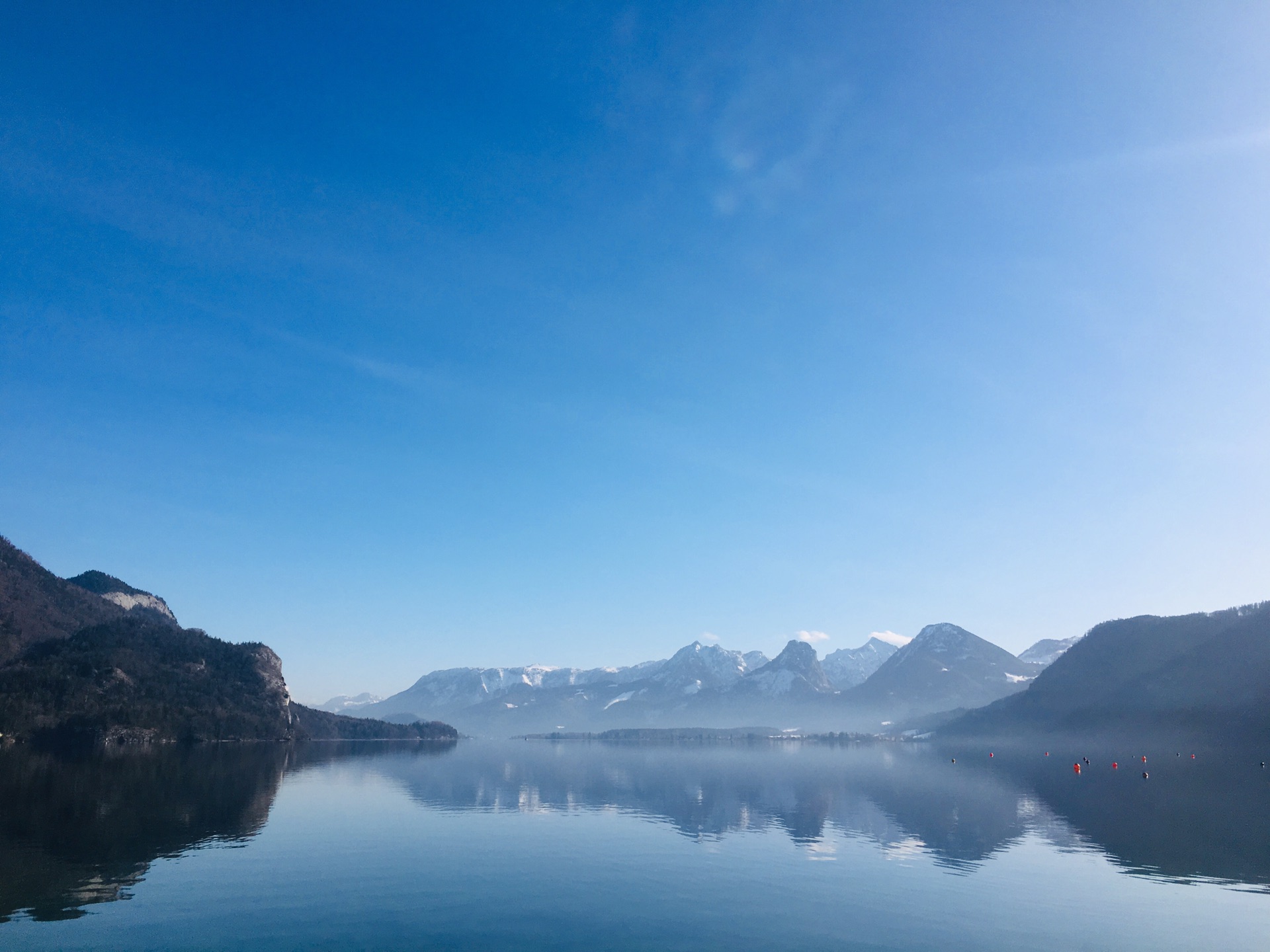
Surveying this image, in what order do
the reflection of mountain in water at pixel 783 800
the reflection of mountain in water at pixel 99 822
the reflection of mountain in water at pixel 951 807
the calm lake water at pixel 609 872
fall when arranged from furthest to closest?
the reflection of mountain in water at pixel 783 800 → the reflection of mountain in water at pixel 951 807 → the reflection of mountain in water at pixel 99 822 → the calm lake water at pixel 609 872

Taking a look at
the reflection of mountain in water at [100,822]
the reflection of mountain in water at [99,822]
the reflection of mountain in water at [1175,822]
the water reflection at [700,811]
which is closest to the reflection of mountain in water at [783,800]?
the water reflection at [700,811]

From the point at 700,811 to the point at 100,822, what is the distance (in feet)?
226

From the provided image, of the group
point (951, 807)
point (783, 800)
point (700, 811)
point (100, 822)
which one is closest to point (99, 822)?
point (100, 822)

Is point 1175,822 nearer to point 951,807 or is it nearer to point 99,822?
point 951,807

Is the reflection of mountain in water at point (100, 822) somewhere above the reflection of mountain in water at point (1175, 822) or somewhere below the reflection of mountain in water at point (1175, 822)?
above

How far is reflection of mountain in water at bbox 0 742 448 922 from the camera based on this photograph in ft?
142

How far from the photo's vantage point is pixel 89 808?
76.6m

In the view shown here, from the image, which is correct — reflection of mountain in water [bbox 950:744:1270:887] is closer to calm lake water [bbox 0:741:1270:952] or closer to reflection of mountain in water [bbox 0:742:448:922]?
calm lake water [bbox 0:741:1270:952]

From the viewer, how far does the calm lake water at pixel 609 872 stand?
39.8 m

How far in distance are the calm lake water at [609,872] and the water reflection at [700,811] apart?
0.53 meters

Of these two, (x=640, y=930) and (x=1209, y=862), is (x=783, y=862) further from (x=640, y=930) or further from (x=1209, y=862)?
(x=1209, y=862)

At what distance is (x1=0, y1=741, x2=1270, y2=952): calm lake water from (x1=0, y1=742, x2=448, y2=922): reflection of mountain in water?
35 centimetres

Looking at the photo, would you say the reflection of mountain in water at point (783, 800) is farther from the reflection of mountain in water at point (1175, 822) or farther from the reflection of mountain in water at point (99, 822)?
the reflection of mountain in water at point (99, 822)

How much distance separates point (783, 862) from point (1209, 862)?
123ft
